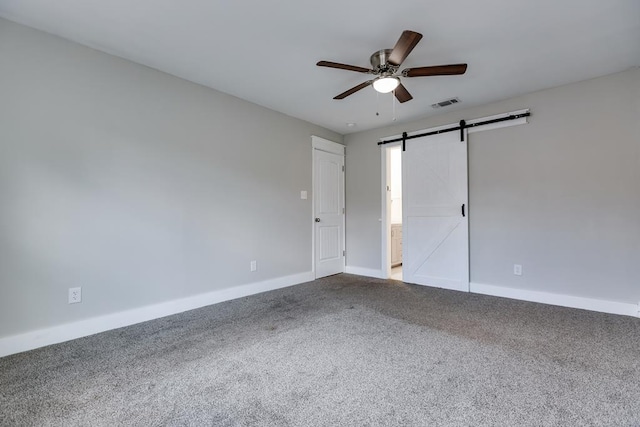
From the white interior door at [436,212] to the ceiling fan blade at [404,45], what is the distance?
2248mm

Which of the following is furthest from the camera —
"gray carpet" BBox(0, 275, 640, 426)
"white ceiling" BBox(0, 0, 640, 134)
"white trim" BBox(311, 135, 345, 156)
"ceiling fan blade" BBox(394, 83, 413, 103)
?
"white trim" BBox(311, 135, 345, 156)

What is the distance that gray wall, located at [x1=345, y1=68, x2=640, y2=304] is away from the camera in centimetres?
300

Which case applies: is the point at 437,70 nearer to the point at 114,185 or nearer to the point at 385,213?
the point at 385,213

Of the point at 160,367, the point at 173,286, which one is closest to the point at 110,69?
the point at 173,286

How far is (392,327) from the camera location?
105 inches

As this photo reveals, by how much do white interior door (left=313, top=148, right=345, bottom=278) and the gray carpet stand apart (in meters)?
1.82

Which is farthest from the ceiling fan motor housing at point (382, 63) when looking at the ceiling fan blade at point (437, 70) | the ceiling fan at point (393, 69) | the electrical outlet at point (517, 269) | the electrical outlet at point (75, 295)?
the electrical outlet at point (75, 295)

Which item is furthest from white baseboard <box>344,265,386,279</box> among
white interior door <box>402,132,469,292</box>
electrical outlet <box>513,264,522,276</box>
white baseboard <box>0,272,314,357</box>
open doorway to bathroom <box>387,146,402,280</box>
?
electrical outlet <box>513,264,522,276</box>

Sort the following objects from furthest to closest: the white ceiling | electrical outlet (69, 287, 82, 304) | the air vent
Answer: the air vent → electrical outlet (69, 287, 82, 304) → the white ceiling

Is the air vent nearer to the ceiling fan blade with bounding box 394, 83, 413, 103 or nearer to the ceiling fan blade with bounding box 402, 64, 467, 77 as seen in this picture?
the ceiling fan blade with bounding box 394, 83, 413, 103

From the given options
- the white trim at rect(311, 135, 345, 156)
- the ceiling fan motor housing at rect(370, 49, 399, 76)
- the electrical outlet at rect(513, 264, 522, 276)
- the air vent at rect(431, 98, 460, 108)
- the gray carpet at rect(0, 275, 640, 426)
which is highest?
the air vent at rect(431, 98, 460, 108)

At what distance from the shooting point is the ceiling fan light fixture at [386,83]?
8.35 ft

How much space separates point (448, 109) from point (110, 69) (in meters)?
3.97

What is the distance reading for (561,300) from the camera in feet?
10.9
